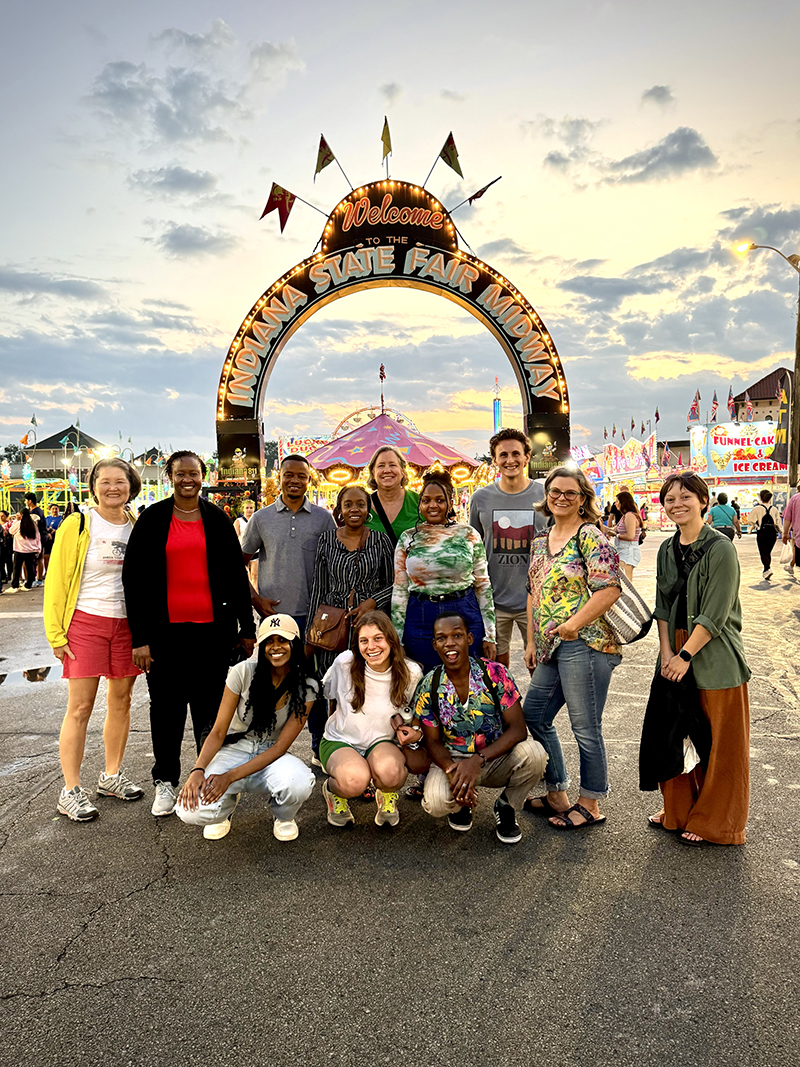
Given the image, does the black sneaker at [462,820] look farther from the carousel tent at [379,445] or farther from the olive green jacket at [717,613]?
the carousel tent at [379,445]

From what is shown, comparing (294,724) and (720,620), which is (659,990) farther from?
(294,724)

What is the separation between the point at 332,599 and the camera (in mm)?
3979

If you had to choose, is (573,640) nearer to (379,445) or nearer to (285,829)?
(285,829)

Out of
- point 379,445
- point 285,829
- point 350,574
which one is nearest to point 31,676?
point 350,574

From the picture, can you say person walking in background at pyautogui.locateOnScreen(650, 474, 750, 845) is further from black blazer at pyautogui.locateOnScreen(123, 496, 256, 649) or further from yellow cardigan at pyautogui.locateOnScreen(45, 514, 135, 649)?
yellow cardigan at pyautogui.locateOnScreen(45, 514, 135, 649)

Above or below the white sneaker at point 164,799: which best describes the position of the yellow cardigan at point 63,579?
above

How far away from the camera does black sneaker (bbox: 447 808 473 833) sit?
3402mm

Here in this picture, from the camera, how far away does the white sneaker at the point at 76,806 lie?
3.54 meters

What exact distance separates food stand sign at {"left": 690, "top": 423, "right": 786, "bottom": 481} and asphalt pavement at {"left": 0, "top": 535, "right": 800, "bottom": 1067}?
33.7m

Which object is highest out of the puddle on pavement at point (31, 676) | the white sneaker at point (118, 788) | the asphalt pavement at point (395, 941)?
the white sneaker at point (118, 788)

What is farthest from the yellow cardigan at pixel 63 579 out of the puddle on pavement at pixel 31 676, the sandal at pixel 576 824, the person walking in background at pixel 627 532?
the person walking in background at pixel 627 532

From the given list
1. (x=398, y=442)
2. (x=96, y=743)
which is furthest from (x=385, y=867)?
(x=398, y=442)

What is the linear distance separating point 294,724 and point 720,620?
6.83ft

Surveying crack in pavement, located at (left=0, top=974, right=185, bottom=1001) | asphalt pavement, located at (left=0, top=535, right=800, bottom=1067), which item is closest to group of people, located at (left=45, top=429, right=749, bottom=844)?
asphalt pavement, located at (left=0, top=535, right=800, bottom=1067)
